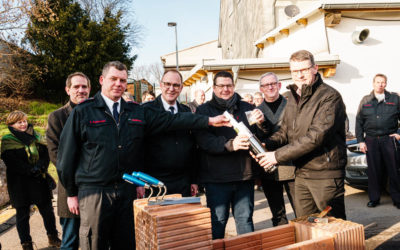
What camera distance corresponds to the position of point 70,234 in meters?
3.08

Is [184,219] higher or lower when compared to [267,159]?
lower

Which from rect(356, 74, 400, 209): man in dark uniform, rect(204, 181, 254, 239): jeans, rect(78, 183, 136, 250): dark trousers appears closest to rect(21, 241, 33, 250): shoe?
rect(78, 183, 136, 250): dark trousers

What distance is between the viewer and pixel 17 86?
1131 cm

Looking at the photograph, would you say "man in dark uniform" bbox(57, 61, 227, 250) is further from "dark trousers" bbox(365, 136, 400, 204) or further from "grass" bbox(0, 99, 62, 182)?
"grass" bbox(0, 99, 62, 182)

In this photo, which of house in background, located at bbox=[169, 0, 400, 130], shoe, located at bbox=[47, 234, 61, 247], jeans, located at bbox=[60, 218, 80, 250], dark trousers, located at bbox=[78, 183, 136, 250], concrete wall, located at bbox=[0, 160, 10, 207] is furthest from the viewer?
house in background, located at bbox=[169, 0, 400, 130]

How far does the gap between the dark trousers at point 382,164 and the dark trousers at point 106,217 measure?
178 inches

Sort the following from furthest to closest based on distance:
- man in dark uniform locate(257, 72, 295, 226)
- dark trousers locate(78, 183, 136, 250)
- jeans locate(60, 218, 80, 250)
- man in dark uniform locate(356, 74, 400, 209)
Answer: man in dark uniform locate(356, 74, 400, 209), man in dark uniform locate(257, 72, 295, 226), jeans locate(60, 218, 80, 250), dark trousers locate(78, 183, 136, 250)

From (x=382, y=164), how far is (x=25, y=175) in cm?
579

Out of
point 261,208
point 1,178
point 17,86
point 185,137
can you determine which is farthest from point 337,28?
point 17,86

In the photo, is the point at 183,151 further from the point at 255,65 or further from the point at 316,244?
the point at 255,65

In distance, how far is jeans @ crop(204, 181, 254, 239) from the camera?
118 inches

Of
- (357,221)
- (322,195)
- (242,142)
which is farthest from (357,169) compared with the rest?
(242,142)

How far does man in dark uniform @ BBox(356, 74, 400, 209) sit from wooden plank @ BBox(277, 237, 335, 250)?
399cm

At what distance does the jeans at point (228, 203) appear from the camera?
3.00m
